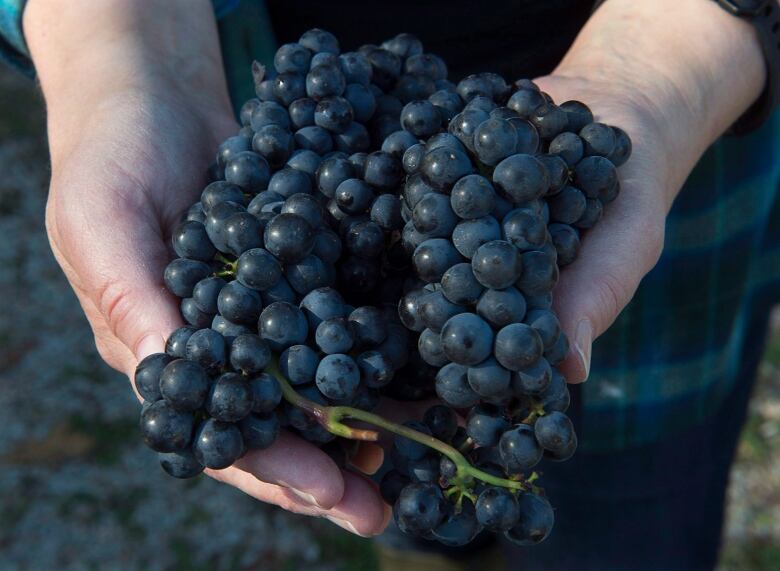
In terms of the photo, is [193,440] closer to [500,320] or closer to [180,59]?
[500,320]

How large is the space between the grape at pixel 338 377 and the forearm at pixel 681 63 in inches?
30.7

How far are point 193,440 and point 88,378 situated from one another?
8.18ft

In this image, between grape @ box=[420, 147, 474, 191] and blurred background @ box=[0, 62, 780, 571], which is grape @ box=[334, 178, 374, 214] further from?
→ blurred background @ box=[0, 62, 780, 571]

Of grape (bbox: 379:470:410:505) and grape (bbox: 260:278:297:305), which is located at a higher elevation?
grape (bbox: 260:278:297:305)

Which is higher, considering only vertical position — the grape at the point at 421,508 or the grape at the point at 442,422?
the grape at the point at 442,422

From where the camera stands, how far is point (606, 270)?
136 cm

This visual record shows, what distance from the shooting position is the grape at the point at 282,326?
1.21m

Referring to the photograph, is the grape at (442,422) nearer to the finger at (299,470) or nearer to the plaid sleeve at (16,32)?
the finger at (299,470)

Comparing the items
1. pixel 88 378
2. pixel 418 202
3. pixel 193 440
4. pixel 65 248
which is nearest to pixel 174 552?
pixel 88 378

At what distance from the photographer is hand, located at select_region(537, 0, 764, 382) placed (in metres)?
1.38

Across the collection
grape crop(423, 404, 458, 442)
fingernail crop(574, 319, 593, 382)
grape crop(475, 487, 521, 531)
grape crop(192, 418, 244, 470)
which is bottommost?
grape crop(475, 487, 521, 531)

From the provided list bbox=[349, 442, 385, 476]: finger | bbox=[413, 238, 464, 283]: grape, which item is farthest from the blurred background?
bbox=[413, 238, 464, 283]: grape

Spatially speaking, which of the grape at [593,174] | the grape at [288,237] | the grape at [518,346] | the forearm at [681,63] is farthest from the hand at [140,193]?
the forearm at [681,63]

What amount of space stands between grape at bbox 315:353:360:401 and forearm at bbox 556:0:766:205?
2.56 ft
